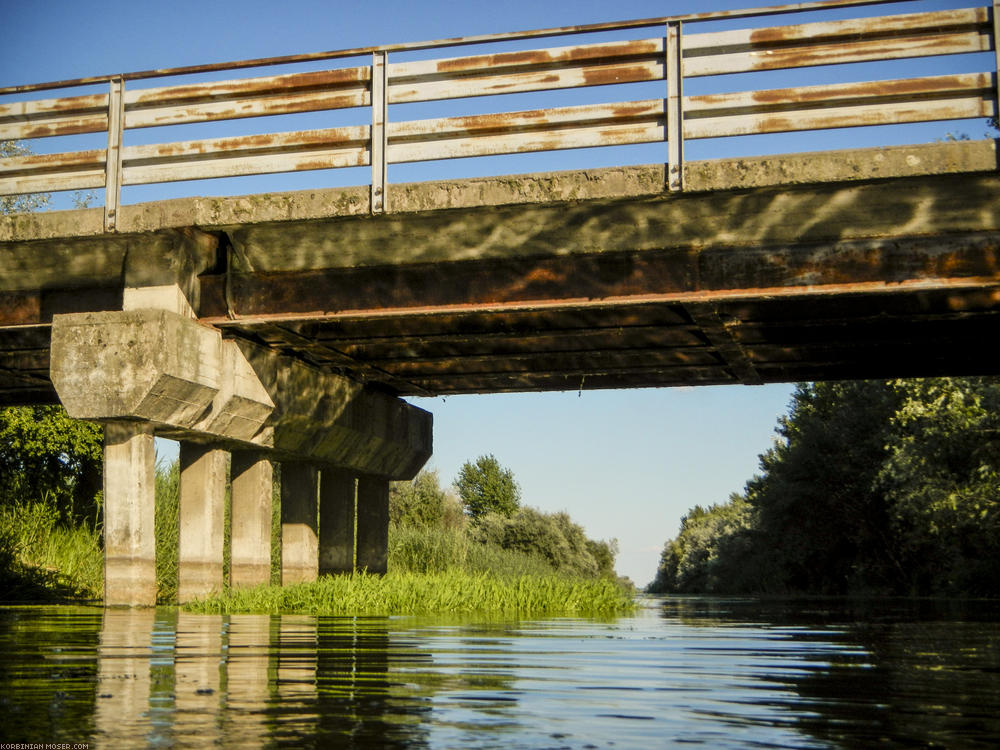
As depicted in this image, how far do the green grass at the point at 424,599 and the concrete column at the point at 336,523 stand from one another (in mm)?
6406

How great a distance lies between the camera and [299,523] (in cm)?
2045

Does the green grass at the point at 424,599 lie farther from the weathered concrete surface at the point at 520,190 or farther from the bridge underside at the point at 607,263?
the weathered concrete surface at the point at 520,190

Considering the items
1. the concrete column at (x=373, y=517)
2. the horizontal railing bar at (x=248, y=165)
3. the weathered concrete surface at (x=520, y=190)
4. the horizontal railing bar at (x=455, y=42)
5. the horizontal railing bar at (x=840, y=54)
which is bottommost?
the concrete column at (x=373, y=517)

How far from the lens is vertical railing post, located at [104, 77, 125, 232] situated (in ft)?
46.8

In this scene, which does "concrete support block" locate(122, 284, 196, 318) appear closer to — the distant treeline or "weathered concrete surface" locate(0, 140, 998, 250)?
"weathered concrete surface" locate(0, 140, 998, 250)

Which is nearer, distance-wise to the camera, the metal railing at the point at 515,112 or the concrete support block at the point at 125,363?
the metal railing at the point at 515,112

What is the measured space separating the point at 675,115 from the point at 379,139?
3548mm

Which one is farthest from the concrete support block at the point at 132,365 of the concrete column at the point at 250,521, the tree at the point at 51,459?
the tree at the point at 51,459

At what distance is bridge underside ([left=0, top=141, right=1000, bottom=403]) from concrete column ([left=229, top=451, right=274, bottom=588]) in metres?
2.35

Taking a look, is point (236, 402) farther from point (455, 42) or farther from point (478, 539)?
point (478, 539)

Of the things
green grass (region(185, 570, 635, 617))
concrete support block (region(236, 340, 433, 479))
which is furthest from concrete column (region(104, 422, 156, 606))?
concrete support block (region(236, 340, 433, 479))

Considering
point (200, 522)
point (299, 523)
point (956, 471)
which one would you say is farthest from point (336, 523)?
point (956, 471)

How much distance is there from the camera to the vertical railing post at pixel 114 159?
561 inches

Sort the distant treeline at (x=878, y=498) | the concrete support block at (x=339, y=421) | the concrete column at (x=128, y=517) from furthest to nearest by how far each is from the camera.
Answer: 1. the distant treeline at (x=878, y=498)
2. the concrete support block at (x=339, y=421)
3. the concrete column at (x=128, y=517)
